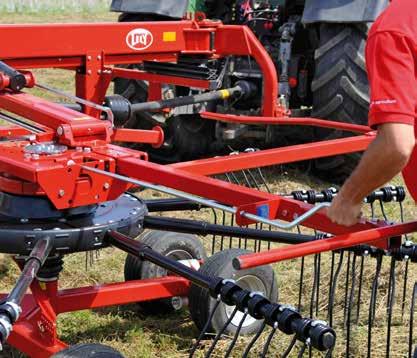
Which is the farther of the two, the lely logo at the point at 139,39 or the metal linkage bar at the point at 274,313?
the lely logo at the point at 139,39

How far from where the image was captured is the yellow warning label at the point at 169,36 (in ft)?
15.3

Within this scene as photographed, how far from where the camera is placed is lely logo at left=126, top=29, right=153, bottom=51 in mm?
4508

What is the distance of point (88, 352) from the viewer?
2740mm

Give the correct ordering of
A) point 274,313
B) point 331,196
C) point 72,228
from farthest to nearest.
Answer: point 331,196 < point 72,228 < point 274,313

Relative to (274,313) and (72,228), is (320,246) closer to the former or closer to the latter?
(274,313)

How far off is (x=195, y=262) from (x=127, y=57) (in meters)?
1.25

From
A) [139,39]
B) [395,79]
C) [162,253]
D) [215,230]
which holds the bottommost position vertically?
[162,253]

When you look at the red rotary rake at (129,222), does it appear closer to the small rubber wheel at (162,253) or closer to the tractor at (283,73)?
the small rubber wheel at (162,253)

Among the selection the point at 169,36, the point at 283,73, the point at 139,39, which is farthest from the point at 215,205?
the point at 283,73

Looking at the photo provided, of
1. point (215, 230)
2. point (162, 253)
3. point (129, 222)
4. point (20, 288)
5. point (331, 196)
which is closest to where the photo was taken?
point (20, 288)

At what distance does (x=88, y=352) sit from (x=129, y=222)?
0.53 m

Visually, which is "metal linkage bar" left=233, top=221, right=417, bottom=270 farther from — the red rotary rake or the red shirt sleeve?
the red shirt sleeve

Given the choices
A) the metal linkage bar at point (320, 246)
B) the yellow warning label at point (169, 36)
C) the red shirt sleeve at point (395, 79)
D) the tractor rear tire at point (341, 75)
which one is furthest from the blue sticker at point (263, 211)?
the tractor rear tire at point (341, 75)

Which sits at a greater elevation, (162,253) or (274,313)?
(274,313)
